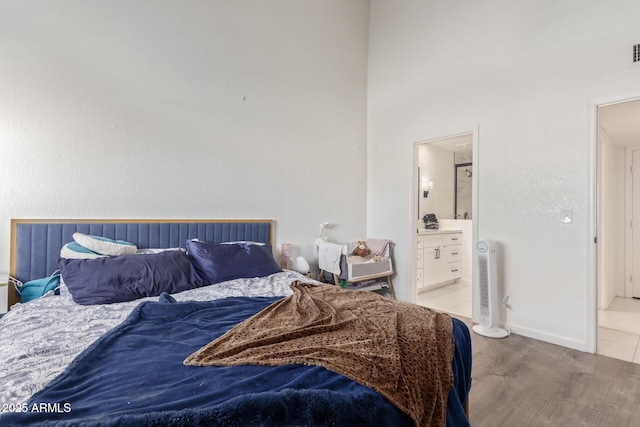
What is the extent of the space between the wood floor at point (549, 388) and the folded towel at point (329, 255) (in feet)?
5.06

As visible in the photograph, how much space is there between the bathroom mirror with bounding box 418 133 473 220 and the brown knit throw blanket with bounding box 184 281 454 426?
3981 millimetres

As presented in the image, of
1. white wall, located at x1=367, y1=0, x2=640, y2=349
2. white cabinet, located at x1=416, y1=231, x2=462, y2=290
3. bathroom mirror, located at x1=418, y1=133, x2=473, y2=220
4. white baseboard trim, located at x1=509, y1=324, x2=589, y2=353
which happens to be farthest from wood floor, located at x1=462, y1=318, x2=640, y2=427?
bathroom mirror, located at x1=418, y1=133, x2=473, y2=220

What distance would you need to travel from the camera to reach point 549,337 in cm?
282

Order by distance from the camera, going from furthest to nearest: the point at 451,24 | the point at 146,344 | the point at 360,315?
the point at 451,24, the point at 360,315, the point at 146,344

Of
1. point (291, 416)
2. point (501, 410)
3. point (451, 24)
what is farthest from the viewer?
point (451, 24)

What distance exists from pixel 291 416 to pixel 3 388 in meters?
0.92

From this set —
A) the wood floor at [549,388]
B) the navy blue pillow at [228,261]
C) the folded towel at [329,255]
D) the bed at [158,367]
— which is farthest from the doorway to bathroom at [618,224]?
the navy blue pillow at [228,261]

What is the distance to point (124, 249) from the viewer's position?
7.90 feet

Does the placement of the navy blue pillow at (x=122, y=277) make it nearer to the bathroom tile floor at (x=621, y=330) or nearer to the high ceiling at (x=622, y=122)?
the bathroom tile floor at (x=621, y=330)

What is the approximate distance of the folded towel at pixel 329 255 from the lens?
358 centimetres

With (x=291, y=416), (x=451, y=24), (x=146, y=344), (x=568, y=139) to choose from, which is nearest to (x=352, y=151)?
(x=451, y=24)

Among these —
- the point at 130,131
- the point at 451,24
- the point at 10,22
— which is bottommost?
the point at 130,131

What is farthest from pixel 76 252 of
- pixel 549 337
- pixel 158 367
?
pixel 549 337

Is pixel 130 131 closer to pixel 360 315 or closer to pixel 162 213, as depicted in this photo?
pixel 162 213
